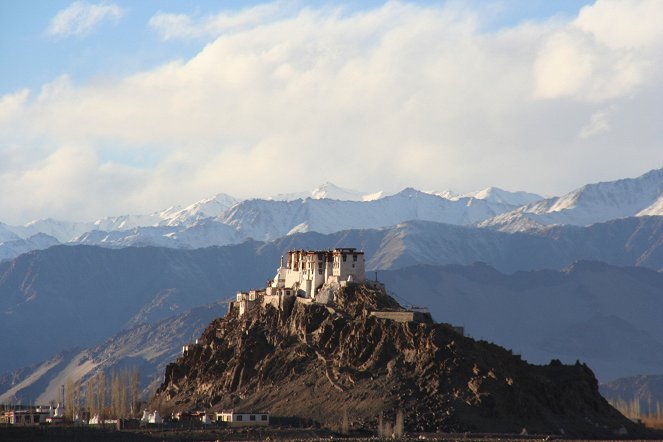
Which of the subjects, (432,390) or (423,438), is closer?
(423,438)

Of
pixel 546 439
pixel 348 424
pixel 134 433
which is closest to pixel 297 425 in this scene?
pixel 348 424

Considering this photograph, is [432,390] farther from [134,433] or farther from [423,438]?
[134,433]

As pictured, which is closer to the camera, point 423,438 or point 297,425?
point 423,438

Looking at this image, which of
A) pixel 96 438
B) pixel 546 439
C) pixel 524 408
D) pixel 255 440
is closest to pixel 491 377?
pixel 524 408

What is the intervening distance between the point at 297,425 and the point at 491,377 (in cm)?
2591

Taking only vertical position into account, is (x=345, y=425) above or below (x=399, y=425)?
above

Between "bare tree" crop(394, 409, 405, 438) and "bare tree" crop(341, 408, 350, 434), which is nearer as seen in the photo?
"bare tree" crop(394, 409, 405, 438)

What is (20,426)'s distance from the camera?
191375 mm

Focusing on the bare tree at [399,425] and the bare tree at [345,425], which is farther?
the bare tree at [345,425]

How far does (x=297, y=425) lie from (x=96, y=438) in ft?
88.4

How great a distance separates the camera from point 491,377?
653 ft

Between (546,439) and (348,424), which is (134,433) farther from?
(546,439)

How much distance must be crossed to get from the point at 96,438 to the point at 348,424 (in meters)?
31.6

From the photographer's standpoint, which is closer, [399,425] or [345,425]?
[399,425]
